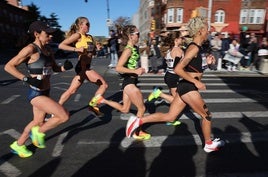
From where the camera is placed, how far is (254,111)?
7.00m

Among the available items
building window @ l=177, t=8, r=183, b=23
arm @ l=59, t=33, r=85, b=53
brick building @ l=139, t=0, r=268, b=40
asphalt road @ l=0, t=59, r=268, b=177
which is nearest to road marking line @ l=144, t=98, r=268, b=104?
asphalt road @ l=0, t=59, r=268, b=177

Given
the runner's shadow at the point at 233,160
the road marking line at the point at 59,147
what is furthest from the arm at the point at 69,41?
the runner's shadow at the point at 233,160

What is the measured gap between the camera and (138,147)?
15.2ft

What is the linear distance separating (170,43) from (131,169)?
132 inches

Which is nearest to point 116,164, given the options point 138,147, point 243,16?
point 138,147

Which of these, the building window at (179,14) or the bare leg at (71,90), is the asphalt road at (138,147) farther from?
the building window at (179,14)

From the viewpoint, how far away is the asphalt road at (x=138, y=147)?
385 centimetres

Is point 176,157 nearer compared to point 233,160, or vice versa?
point 233,160

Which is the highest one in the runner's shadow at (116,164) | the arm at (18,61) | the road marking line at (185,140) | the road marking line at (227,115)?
the arm at (18,61)

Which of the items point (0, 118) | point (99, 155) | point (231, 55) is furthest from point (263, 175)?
point (231, 55)

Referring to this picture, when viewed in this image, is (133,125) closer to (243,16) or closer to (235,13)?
(235,13)

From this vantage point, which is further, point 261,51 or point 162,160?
point 261,51

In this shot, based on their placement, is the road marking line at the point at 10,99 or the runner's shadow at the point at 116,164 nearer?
the runner's shadow at the point at 116,164

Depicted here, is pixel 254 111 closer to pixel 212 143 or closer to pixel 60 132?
pixel 212 143
